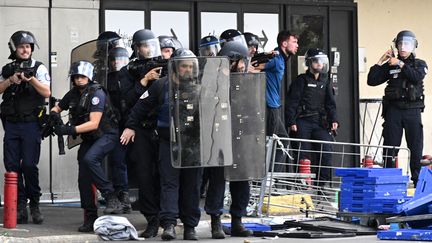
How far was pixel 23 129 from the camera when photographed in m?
13.3

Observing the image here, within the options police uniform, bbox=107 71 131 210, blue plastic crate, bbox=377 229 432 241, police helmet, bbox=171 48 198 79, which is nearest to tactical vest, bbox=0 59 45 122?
police uniform, bbox=107 71 131 210

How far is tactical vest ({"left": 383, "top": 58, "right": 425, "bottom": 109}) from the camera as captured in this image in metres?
16.4

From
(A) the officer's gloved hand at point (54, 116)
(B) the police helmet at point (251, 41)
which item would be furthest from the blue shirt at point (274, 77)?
(A) the officer's gloved hand at point (54, 116)

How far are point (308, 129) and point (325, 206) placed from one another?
2.04 m

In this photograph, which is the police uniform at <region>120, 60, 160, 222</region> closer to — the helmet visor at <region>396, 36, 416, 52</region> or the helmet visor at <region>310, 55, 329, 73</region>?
the helmet visor at <region>310, 55, 329, 73</region>

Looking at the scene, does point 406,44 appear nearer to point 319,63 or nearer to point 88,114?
point 319,63

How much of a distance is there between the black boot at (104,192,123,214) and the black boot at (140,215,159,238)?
1.15 m

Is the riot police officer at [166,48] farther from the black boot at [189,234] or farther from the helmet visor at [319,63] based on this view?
the helmet visor at [319,63]

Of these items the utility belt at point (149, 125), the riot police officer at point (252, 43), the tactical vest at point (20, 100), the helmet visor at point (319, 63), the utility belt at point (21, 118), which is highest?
the riot police officer at point (252, 43)

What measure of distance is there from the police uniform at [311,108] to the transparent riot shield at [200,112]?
4.17 metres

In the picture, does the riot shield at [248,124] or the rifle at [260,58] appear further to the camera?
the rifle at [260,58]

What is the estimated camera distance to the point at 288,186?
48.4ft

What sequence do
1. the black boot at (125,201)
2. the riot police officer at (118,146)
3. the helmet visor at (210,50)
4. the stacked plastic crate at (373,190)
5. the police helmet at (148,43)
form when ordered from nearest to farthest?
the police helmet at (148,43)
the stacked plastic crate at (373,190)
the riot police officer at (118,146)
the black boot at (125,201)
the helmet visor at (210,50)

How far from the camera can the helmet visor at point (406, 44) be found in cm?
1633
